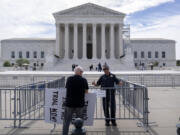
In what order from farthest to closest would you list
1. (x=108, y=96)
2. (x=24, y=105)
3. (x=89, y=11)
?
(x=89, y=11) → (x=24, y=105) → (x=108, y=96)

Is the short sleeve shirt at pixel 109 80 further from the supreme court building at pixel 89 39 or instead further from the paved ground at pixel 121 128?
the supreme court building at pixel 89 39

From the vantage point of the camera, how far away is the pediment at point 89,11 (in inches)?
2489

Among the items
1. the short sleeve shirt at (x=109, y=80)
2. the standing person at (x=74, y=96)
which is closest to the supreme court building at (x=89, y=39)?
the short sleeve shirt at (x=109, y=80)

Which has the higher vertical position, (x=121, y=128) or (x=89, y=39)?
(x=89, y=39)

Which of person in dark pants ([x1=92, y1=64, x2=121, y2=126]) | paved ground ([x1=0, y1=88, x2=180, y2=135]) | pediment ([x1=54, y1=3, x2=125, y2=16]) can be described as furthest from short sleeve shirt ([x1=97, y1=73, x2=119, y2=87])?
pediment ([x1=54, y1=3, x2=125, y2=16])

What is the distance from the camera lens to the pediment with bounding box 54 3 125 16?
63.2 m

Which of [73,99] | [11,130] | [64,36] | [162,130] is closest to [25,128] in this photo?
[11,130]

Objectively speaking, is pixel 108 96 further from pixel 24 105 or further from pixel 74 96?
pixel 24 105

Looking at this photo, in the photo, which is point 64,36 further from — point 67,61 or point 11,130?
point 11,130

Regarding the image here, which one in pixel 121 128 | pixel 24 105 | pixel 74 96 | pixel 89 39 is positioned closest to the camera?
pixel 74 96

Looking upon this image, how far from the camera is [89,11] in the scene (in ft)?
209

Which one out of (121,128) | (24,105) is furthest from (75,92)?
(24,105)

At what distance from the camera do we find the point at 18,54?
89.9 meters

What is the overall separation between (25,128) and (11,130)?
443 mm
